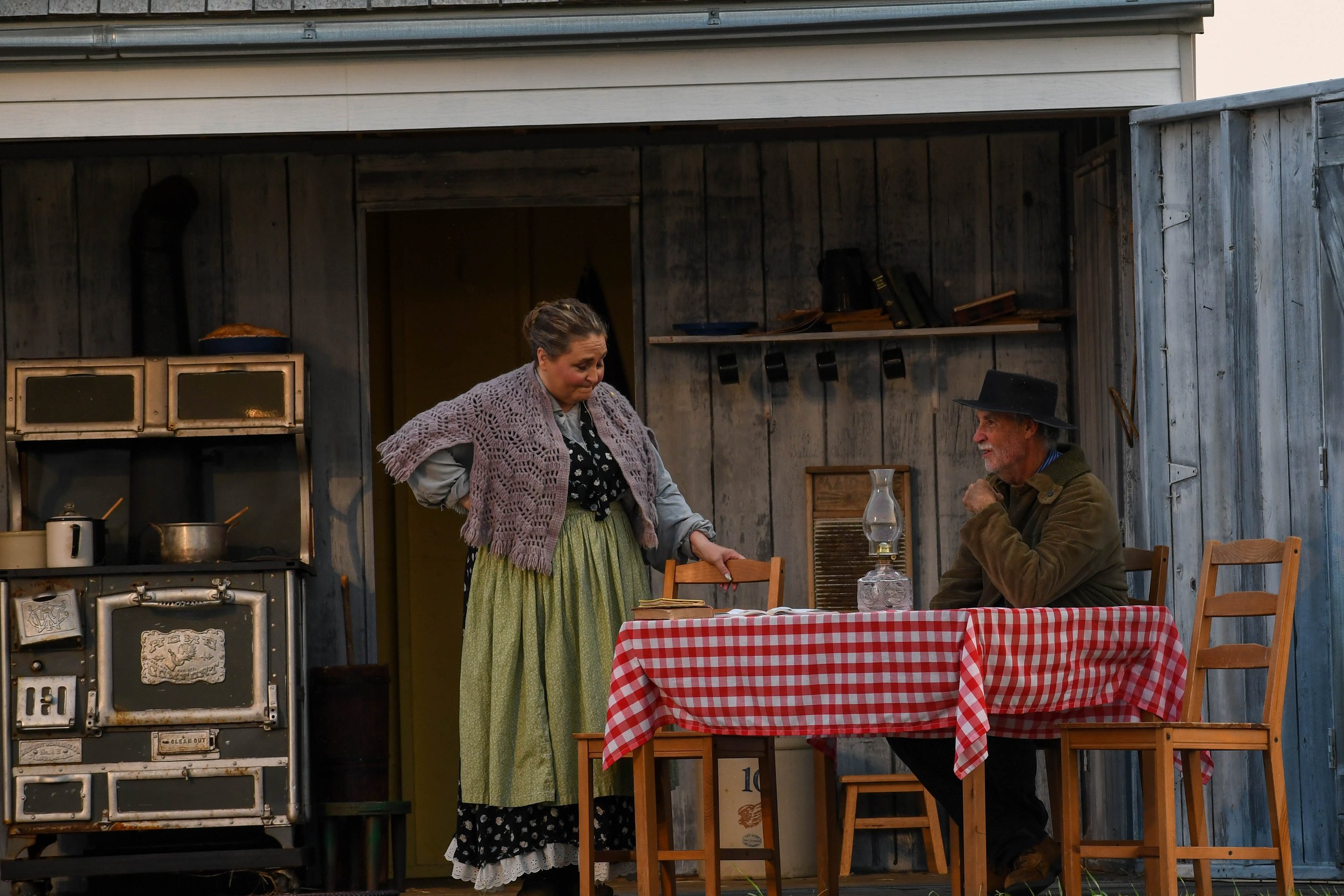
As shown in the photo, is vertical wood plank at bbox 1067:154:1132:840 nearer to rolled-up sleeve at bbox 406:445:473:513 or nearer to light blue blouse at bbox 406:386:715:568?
light blue blouse at bbox 406:386:715:568

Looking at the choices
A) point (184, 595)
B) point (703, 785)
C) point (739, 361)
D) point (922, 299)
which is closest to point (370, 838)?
point (184, 595)

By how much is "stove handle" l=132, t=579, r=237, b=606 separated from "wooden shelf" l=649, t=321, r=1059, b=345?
1.91 metres

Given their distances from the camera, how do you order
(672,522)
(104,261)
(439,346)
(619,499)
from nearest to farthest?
(619,499) < (672,522) < (104,261) < (439,346)

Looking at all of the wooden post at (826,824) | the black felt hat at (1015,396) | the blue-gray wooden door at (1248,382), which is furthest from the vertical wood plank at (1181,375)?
the wooden post at (826,824)

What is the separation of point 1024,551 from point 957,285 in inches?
104

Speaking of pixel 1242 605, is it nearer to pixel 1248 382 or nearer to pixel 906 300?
pixel 1248 382

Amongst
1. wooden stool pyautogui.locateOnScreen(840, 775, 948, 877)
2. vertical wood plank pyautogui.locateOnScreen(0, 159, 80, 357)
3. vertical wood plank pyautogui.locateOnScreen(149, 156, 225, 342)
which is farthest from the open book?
vertical wood plank pyautogui.locateOnScreen(0, 159, 80, 357)

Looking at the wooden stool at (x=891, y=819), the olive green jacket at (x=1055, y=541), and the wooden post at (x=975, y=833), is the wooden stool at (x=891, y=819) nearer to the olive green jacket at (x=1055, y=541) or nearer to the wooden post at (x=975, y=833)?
A: the olive green jacket at (x=1055, y=541)

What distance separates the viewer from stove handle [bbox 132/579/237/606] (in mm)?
5691

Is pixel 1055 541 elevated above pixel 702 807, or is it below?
above

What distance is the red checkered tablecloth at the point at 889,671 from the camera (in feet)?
12.2

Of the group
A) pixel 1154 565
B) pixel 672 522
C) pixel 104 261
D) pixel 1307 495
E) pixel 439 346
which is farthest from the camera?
pixel 439 346

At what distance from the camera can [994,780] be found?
444 centimetres

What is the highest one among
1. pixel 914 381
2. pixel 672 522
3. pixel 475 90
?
pixel 475 90
